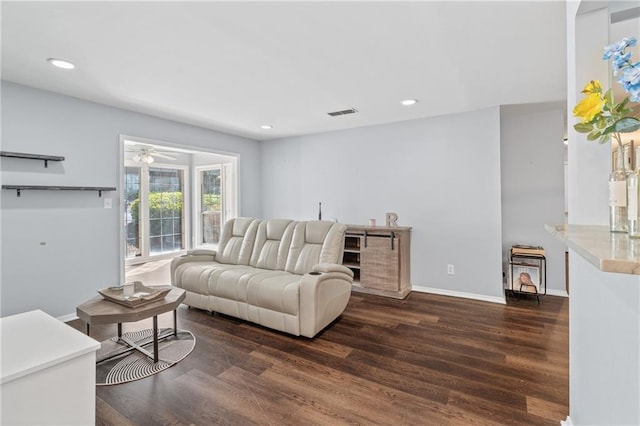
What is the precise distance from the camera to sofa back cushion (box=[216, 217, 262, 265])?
3690 mm

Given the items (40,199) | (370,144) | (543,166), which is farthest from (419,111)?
(40,199)

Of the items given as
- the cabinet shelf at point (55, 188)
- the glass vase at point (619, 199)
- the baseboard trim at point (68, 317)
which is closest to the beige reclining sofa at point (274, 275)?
the baseboard trim at point (68, 317)

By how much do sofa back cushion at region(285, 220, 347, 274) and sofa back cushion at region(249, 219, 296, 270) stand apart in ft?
0.30

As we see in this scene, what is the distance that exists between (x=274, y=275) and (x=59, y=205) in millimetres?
2342

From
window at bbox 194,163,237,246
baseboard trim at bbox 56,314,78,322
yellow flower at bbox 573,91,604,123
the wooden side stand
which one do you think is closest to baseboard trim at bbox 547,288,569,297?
the wooden side stand

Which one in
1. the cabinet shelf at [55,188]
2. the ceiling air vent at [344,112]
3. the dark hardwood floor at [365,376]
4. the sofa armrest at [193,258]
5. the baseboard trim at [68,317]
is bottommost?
the dark hardwood floor at [365,376]

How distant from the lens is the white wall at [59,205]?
2803mm

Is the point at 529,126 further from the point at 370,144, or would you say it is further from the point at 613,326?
the point at 613,326

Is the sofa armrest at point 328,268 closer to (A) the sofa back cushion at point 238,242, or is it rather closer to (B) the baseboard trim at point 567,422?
(A) the sofa back cushion at point 238,242

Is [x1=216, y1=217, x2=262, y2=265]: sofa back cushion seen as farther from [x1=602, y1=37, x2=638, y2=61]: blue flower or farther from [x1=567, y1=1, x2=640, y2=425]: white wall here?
[x1=602, y1=37, x2=638, y2=61]: blue flower

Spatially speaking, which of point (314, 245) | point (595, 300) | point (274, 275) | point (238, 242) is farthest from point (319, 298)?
point (595, 300)

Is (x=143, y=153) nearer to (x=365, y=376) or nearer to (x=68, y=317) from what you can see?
(x=68, y=317)

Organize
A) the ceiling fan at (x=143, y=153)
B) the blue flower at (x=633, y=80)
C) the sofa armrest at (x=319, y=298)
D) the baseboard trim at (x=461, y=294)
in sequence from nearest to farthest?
the blue flower at (x=633, y=80)
the sofa armrest at (x=319, y=298)
the baseboard trim at (x=461, y=294)
the ceiling fan at (x=143, y=153)

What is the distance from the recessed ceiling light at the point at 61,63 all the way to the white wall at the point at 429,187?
3.19 m
